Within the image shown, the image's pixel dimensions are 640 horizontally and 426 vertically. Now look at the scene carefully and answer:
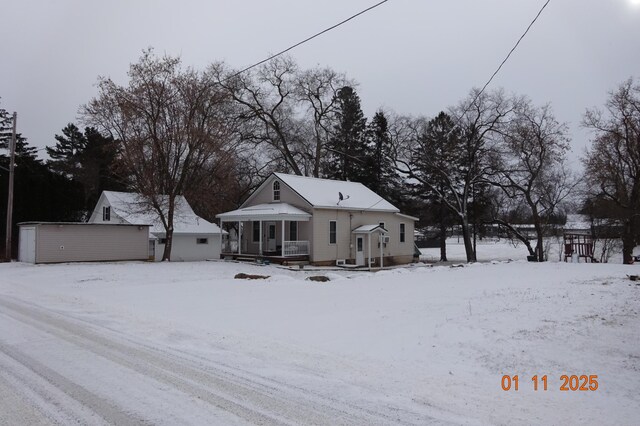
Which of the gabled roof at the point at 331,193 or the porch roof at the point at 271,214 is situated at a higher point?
the gabled roof at the point at 331,193

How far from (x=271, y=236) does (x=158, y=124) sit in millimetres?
10288

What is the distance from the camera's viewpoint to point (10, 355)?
6910 mm

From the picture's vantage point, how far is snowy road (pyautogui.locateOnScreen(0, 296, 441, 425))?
465 centimetres

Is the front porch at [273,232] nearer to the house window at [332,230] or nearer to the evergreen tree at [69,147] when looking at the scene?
the house window at [332,230]

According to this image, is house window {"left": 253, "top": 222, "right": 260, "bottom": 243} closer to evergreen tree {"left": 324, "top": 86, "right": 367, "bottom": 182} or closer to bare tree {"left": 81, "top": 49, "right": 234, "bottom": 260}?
bare tree {"left": 81, "top": 49, "right": 234, "bottom": 260}

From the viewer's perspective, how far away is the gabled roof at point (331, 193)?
3012 centimetres

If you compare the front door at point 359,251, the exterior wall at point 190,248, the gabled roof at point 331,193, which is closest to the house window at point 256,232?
the gabled roof at point 331,193

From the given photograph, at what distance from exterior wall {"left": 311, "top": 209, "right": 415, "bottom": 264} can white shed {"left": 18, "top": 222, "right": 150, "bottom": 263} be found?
10698 mm

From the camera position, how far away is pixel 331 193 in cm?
3247

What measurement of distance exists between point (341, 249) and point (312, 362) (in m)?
24.0

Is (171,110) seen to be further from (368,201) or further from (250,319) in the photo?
(250,319)

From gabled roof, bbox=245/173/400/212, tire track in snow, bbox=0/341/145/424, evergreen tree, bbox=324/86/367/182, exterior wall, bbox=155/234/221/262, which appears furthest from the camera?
evergreen tree, bbox=324/86/367/182

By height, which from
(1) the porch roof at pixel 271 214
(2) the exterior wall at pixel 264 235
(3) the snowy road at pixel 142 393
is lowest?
(3) the snowy road at pixel 142 393

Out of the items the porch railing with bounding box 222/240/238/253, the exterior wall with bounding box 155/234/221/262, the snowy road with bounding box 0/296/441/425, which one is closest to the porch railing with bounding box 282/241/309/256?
the exterior wall with bounding box 155/234/221/262
